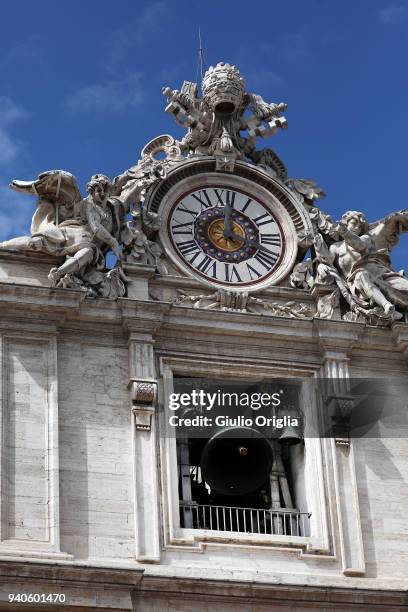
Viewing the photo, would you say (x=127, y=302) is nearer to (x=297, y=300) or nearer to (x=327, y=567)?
(x=297, y=300)

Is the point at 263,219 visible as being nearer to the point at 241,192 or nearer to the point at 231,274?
the point at 241,192

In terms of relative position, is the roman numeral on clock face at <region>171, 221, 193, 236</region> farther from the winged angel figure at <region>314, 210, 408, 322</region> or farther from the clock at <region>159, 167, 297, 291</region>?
the winged angel figure at <region>314, 210, 408, 322</region>

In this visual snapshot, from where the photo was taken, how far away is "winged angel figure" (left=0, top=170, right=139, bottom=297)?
23344 millimetres

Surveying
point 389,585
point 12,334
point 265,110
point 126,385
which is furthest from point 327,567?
point 265,110

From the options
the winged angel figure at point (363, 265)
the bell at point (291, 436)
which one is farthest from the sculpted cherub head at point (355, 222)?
the bell at point (291, 436)

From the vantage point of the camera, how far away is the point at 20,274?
2328cm

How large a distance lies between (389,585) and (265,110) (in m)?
6.81

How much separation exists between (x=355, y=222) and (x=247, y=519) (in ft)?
14.2

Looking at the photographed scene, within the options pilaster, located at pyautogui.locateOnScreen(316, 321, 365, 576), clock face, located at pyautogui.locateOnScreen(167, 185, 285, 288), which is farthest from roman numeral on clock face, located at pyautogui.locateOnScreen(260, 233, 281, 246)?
pilaster, located at pyautogui.locateOnScreen(316, 321, 365, 576)

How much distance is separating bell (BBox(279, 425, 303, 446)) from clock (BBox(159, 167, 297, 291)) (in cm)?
193

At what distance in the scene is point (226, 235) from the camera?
24.7 metres

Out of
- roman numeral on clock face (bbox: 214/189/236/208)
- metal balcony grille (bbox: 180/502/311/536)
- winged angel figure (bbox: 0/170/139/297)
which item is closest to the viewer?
metal balcony grille (bbox: 180/502/311/536)

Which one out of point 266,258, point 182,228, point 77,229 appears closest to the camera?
point 77,229

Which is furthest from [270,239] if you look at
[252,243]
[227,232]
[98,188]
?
[98,188]
